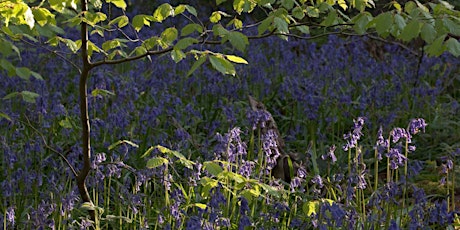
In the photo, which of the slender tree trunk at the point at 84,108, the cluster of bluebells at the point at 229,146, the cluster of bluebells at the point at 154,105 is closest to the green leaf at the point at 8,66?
the slender tree trunk at the point at 84,108

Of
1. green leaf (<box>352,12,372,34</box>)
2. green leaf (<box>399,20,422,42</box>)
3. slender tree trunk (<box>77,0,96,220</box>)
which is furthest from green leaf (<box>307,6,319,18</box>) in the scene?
slender tree trunk (<box>77,0,96,220</box>)

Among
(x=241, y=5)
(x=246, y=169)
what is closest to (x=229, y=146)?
(x=246, y=169)

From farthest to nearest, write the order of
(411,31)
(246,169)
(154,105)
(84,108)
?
1. (154,105)
2. (246,169)
3. (84,108)
4. (411,31)

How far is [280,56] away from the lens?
30.6 feet

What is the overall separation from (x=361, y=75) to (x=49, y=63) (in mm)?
3058

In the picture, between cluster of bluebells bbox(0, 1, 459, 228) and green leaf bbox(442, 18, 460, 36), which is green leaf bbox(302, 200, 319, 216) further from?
green leaf bbox(442, 18, 460, 36)

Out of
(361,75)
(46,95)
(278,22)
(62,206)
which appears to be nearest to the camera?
(278,22)

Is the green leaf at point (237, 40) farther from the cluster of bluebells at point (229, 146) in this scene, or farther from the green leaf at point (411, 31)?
the cluster of bluebells at point (229, 146)

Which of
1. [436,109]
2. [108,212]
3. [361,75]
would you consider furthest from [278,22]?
[361,75]

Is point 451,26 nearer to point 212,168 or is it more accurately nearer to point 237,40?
point 237,40

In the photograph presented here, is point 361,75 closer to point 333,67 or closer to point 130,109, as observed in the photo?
point 333,67

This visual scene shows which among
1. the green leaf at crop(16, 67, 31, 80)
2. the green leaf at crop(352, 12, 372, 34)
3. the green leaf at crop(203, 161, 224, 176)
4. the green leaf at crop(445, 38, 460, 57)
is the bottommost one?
the green leaf at crop(203, 161, 224, 176)

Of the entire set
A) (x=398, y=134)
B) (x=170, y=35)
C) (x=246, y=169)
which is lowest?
(x=246, y=169)

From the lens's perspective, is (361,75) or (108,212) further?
(361,75)
